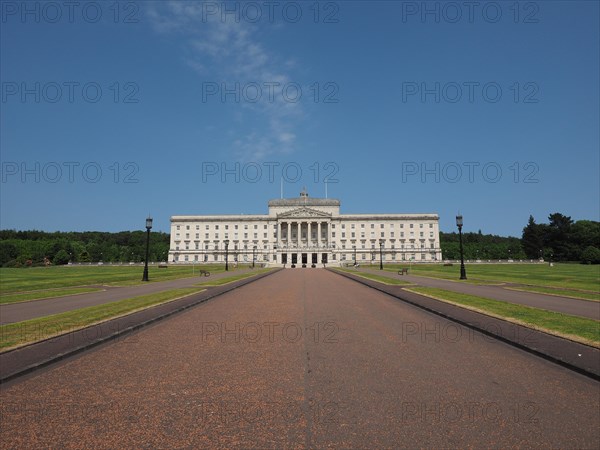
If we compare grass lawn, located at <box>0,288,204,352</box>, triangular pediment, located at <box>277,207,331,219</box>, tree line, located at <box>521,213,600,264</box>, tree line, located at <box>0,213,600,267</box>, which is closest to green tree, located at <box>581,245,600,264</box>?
tree line, located at <box>0,213,600,267</box>

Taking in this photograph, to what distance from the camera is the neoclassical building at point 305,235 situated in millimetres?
149125

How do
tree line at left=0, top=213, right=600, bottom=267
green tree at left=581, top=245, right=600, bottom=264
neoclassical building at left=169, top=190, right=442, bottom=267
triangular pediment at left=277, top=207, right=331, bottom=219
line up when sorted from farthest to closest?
neoclassical building at left=169, top=190, right=442, bottom=267, triangular pediment at left=277, top=207, right=331, bottom=219, tree line at left=0, top=213, right=600, bottom=267, green tree at left=581, top=245, right=600, bottom=264

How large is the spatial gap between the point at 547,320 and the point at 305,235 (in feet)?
469

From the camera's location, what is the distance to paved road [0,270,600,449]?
513 centimetres

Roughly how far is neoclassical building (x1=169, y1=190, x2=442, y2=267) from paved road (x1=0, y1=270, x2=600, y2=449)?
13585 centimetres

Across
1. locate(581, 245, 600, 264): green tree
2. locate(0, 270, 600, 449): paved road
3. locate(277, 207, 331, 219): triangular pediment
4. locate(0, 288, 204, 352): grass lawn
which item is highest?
locate(277, 207, 331, 219): triangular pediment

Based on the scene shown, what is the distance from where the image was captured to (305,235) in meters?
156

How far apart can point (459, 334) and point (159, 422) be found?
922 centimetres

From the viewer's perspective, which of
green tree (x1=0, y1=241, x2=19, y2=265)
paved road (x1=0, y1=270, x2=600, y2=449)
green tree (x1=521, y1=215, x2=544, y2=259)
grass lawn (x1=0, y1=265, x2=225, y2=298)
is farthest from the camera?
green tree (x1=521, y1=215, x2=544, y2=259)

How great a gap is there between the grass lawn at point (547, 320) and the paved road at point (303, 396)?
2.26 meters

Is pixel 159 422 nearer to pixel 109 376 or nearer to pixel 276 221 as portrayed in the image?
pixel 109 376

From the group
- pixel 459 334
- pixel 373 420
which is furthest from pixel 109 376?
pixel 459 334

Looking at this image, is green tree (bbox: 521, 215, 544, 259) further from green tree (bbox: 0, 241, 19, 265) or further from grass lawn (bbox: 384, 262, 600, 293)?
green tree (bbox: 0, 241, 19, 265)

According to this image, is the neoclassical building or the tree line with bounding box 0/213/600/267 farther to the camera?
the neoclassical building
